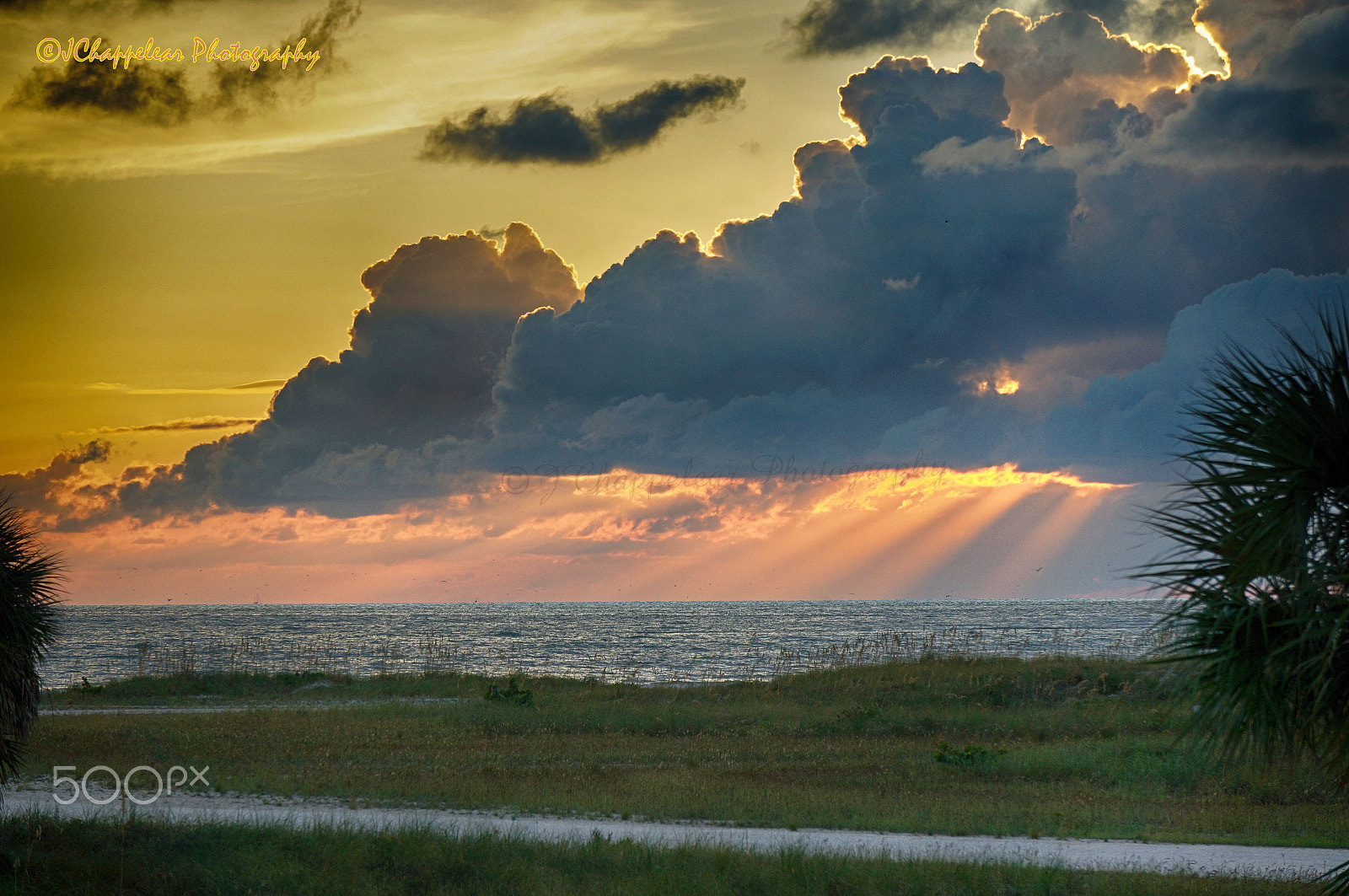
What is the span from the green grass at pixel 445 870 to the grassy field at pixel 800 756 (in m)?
3.75

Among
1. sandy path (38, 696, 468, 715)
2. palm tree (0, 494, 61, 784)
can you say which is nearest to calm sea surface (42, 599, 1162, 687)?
palm tree (0, 494, 61, 784)

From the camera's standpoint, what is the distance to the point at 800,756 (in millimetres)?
25516

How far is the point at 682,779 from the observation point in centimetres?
2177

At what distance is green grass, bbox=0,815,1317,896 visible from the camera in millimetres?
12367

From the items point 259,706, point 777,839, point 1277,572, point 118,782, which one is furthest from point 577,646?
point 1277,572

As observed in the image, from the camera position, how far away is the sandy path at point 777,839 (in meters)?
14.5

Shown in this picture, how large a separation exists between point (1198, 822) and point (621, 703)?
21.3 metres

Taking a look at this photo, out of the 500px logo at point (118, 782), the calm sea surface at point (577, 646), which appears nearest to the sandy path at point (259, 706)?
the calm sea surface at point (577, 646)

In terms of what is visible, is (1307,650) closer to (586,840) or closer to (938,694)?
(586,840)

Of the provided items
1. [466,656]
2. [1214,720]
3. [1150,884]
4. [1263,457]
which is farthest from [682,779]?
[466,656]

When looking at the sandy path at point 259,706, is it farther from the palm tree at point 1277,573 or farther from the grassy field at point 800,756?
the palm tree at point 1277,573

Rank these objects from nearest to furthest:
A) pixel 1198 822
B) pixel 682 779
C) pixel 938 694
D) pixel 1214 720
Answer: pixel 1214 720, pixel 1198 822, pixel 682 779, pixel 938 694

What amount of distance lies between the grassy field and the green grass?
12.3 ft

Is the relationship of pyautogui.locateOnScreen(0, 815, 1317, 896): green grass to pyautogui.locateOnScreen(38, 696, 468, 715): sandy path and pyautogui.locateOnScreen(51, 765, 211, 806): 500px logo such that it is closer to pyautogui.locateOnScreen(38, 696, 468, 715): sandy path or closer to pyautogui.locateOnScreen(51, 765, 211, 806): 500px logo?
pyautogui.locateOnScreen(51, 765, 211, 806): 500px logo
